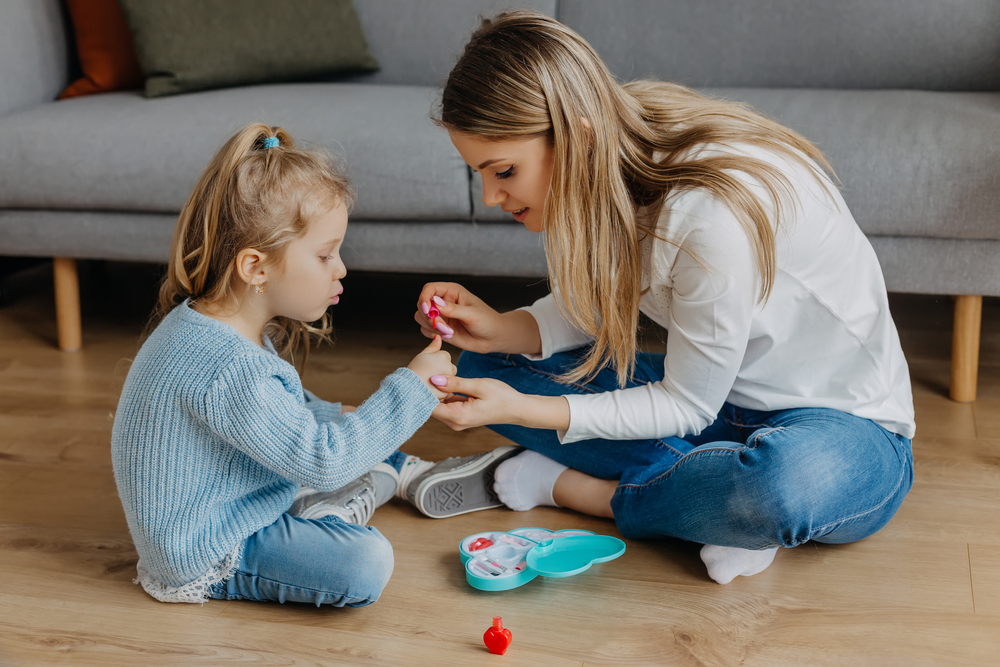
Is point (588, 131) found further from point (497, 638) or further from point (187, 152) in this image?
point (187, 152)

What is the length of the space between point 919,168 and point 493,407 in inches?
31.7

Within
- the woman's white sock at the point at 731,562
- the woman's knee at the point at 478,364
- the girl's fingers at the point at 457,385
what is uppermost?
the girl's fingers at the point at 457,385

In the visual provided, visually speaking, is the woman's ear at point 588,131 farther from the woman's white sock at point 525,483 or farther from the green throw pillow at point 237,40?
the green throw pillow at point 237,40

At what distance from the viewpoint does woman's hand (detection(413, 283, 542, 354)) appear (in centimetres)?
123

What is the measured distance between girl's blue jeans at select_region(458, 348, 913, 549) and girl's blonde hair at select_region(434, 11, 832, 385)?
0.46 ft

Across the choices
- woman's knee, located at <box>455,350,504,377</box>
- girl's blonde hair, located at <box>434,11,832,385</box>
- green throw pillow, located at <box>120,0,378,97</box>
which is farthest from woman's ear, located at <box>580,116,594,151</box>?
green throw pillow, located at <box>120,0,378,97</box>

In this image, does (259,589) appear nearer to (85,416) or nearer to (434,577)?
(434,577)

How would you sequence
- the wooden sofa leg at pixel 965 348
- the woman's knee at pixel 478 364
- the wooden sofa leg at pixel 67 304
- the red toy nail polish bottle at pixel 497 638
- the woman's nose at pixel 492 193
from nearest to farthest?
the red toy nail polish bottle at pixel 497 638, the woman's nose at pixel 492 193, the woman's knee at pixel 478 364, the wooden sofa leg at pixel 965 348, the wooden sofa leg at pixel 67 304

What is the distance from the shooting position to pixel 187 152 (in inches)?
62.4

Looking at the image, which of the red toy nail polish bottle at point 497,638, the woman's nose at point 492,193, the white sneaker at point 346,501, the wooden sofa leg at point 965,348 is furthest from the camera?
the wooden sofa leg at point 965,348

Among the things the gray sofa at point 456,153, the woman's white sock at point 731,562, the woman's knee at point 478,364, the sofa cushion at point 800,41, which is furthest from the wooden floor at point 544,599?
the sofa cushion at point 800,41

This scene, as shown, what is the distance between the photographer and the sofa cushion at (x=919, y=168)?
1.38 m

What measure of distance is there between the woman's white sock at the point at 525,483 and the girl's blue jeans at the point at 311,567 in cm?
22

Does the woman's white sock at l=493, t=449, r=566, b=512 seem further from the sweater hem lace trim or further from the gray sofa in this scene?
the gray sofa
